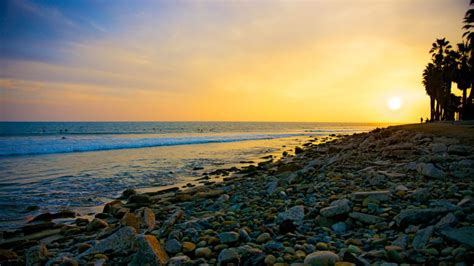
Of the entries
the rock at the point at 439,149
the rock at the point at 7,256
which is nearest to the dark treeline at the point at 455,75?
the rock at the point at 439,149

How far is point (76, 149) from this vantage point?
26281 millimetres

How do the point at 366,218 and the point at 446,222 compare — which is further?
the point at 366,218

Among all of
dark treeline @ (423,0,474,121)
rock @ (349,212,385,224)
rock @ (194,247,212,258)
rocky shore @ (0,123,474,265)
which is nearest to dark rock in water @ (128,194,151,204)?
rocky shore @ (0,123,474,265)

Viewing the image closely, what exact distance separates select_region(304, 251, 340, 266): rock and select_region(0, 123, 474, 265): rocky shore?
10 millimetres

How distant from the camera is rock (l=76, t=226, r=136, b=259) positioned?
420 cm

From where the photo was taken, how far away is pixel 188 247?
3.82 meters

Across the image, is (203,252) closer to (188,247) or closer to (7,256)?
(188,247)

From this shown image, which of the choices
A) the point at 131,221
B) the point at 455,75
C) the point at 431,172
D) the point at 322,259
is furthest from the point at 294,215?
the point at 455,75

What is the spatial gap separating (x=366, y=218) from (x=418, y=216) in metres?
0.64

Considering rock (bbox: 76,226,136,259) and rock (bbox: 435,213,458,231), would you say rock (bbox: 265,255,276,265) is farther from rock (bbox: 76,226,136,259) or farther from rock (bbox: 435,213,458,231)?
rock (bbox: 76,226,136,259)

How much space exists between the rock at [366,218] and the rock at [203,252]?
2151 mm

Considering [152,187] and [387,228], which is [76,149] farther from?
[387,228]

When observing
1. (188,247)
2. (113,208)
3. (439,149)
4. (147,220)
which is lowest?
(113,208)

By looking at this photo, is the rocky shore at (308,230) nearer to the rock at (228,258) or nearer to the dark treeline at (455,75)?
the rock at (228,258)
